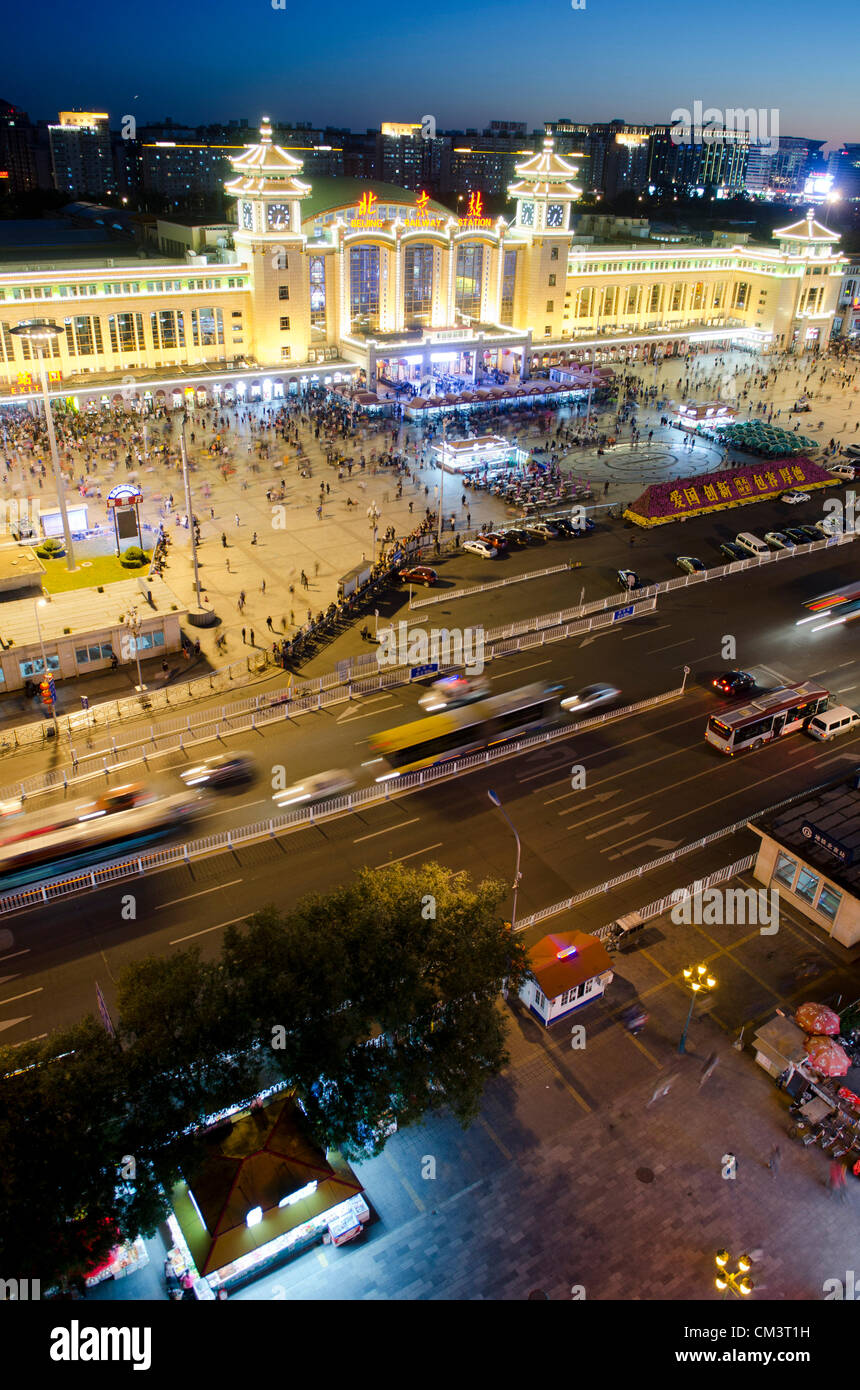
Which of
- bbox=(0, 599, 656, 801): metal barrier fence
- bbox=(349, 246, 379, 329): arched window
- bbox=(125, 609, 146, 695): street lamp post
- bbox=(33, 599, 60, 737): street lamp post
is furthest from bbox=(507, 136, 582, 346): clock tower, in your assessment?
bbox=(33, 599, 60, 737): street lamp post

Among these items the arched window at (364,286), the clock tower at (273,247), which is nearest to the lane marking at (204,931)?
the clock tower at (273,247)

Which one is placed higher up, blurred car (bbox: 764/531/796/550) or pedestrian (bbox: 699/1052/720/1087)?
blurred car (bbox: 764/531/796/550)

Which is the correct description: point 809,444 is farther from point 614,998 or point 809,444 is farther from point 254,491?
point 614,998

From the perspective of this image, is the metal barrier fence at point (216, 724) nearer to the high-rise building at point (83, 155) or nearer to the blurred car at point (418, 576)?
the blurred car at point (418, 576)

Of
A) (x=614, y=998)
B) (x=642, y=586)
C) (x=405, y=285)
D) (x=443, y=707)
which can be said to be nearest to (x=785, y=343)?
(x=405, y=285)

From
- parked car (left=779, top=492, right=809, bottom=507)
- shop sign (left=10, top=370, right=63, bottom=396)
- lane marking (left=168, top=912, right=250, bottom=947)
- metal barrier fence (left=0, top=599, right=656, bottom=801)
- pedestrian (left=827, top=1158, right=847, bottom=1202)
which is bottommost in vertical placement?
pedestrian (left=827, top=1158, right=847, bottom=1202)

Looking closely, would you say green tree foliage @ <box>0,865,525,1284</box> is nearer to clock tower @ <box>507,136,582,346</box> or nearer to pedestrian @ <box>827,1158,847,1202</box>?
pedestrian @ <box>827,1158,847,1202</box>
